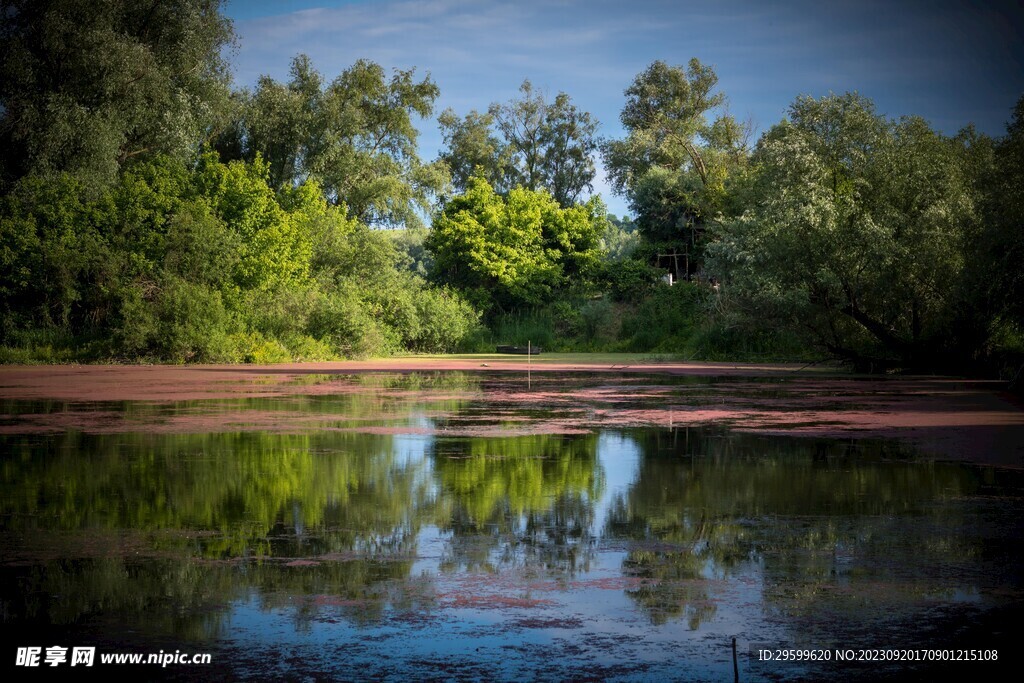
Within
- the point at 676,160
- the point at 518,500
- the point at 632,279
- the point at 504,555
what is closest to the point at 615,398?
the point at 518,500

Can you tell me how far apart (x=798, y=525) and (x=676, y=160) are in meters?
49.5

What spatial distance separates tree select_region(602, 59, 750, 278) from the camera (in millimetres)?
49062

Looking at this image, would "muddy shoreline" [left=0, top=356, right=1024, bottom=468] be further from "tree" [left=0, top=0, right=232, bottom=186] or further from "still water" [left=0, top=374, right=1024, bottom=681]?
"tree" [left=0, top=0, right=232, bottom=186]

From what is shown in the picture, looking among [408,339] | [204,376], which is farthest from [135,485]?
[408,339]

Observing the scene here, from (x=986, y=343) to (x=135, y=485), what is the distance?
23.4 metres

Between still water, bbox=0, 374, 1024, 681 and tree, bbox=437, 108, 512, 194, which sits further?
tree, bbox=437, 108, 512, 194

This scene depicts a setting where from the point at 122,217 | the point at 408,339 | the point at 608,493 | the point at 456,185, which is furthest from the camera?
the point at 456,185

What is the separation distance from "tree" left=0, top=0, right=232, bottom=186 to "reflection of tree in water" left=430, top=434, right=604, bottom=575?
92.1ft

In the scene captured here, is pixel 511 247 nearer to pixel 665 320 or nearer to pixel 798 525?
pixel 665 320

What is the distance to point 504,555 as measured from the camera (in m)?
7.13

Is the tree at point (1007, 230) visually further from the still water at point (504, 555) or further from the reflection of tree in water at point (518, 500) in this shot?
the reflection of tree in water at point (518, 500)

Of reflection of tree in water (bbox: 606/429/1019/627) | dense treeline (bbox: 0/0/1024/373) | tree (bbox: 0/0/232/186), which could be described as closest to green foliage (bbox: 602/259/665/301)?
dense treeline (bbox: 0/0/1024/373)

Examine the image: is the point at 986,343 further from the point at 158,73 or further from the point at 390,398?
the point at 158,73

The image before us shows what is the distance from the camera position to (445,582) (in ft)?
21.0
